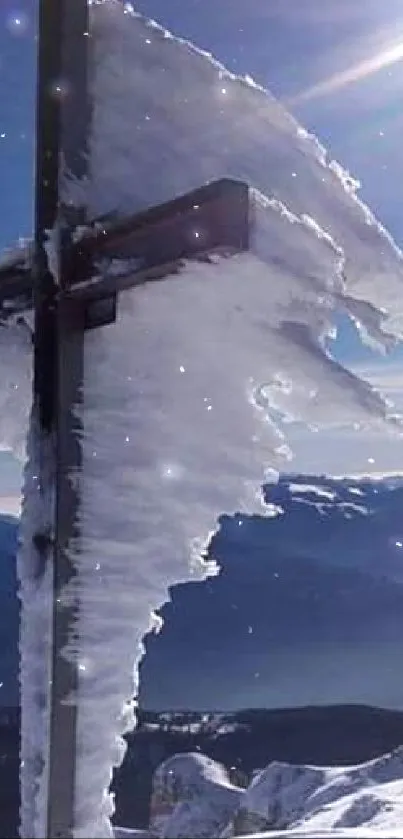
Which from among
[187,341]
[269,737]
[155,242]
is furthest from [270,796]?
[155,242]

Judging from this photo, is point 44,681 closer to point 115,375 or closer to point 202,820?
point 115,375

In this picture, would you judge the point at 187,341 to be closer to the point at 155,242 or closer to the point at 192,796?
the point at 155,242

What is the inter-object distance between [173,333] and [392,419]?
459mm

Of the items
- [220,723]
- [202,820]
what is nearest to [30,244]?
[202,820]

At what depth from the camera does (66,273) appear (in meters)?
1.71

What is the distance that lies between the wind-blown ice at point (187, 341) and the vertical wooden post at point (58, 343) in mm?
33

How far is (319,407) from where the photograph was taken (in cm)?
197

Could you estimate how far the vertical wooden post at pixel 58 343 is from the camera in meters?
1.64

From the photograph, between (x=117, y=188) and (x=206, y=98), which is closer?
(x=117, y=188)

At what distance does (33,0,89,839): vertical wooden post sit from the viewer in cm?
164

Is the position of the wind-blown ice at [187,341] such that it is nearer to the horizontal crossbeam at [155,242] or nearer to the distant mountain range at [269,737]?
the horizontal crossbeam at [155,242]

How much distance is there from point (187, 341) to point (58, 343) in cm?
27

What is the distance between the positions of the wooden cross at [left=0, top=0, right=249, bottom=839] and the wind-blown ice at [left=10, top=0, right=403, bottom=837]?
37mm

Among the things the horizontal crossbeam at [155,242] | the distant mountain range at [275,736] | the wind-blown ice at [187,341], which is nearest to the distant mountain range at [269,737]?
the distant mountain range at [275,736]
